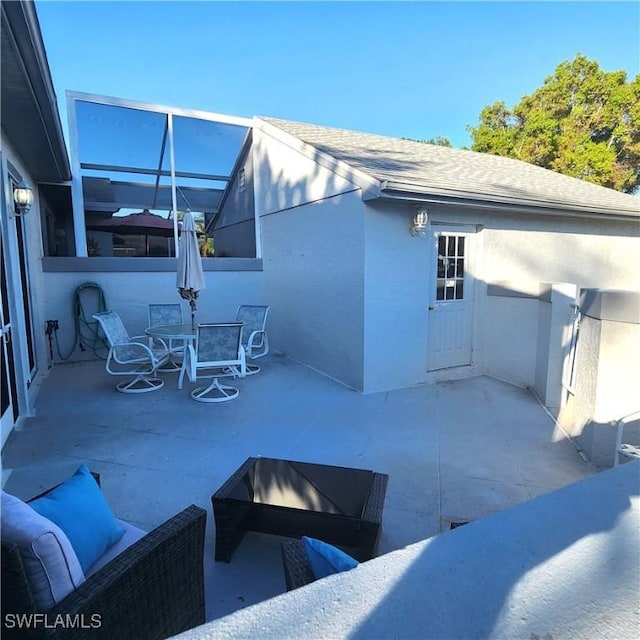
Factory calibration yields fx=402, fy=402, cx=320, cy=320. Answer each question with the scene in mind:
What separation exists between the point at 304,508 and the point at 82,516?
50.4 inches

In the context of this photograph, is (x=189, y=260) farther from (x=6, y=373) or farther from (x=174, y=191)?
(x=174, y=191)

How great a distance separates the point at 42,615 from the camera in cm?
136

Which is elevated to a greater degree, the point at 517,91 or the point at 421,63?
the point at 517,91

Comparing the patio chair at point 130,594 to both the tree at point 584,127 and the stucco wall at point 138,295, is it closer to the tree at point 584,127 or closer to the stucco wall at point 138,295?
the stucco wall at point 138,295

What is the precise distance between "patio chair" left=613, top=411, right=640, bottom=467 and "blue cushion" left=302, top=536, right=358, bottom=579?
10.2 feet

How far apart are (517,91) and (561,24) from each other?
14.2 meters

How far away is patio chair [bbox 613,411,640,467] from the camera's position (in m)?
3.34

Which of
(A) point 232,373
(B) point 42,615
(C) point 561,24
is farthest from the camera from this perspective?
(C) point 561,24

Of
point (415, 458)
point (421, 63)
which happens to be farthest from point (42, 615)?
point (421, 63)

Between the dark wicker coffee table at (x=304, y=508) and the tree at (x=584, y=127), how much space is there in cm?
2028

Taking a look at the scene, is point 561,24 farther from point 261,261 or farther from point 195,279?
point 195,279

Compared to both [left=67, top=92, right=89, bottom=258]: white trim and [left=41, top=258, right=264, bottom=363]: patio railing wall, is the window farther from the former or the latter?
[left=67, top=92, right=89, bottom=258]: white trim

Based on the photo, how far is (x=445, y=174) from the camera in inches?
276

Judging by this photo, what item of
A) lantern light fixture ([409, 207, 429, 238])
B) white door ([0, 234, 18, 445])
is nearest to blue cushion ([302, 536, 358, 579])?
white door ([0, 234, 18, 445])
